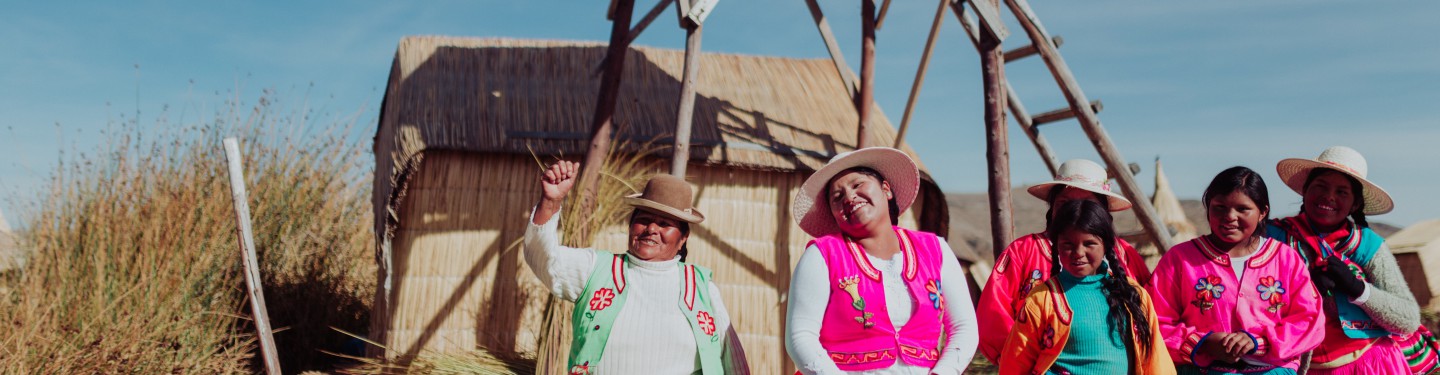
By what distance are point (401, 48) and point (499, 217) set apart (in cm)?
170

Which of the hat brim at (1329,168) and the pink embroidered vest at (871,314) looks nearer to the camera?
the pink embroidered vest at (871,314)

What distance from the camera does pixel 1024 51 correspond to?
256 inches

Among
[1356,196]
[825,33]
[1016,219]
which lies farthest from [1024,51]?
[1016,219]

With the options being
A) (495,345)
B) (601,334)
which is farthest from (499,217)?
(601,334)

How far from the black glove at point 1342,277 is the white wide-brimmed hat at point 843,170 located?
1376 millimetres

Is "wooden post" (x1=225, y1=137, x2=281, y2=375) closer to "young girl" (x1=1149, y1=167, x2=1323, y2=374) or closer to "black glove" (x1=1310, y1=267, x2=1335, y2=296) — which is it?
"young girl" (x1=1149, y1=167, x2=1323, y2=374)

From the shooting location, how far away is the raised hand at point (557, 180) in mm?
3061

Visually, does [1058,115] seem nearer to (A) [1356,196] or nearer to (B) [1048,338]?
(A) [1356,196]

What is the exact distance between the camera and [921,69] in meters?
6.56

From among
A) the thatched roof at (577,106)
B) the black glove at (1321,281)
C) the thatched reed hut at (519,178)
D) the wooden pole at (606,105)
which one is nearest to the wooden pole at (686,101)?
the wooden pole at (606,105)

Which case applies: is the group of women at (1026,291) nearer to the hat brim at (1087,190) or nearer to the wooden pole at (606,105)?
the hat brim at (1087,190)

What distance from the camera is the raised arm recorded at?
309 centimetres

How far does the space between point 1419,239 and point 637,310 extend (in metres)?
9.15

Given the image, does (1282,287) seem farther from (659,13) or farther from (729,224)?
(659,13)
